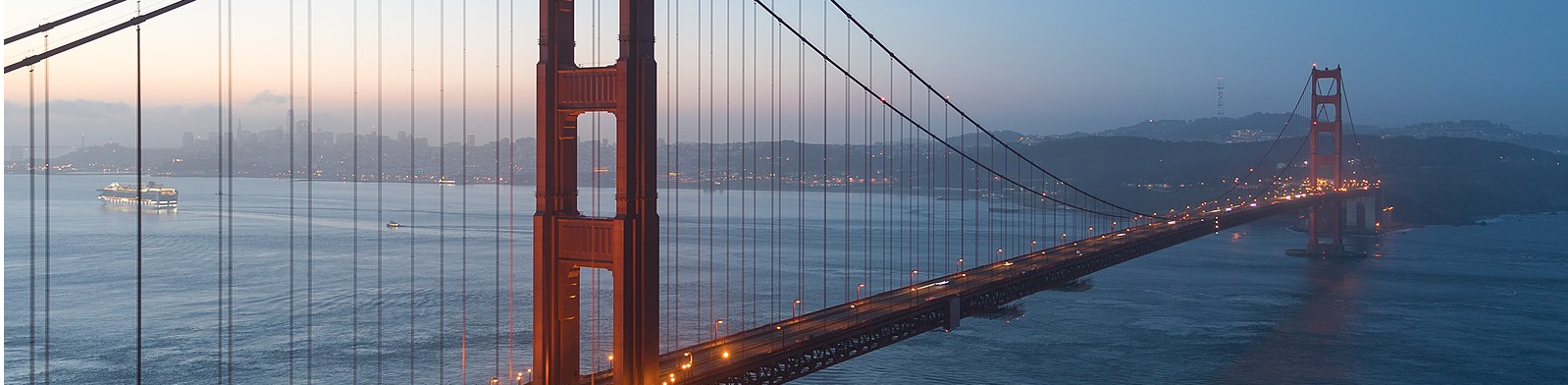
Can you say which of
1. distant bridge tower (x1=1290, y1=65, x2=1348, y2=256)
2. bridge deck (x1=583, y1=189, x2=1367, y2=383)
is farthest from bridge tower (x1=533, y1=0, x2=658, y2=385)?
distant bridge tower (x1=1290, y1=65, x2=1348, y2=256)

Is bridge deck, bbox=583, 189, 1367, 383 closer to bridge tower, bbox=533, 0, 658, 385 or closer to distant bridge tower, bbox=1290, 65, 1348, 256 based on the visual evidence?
bridge tower, bbox=533, 0, 658, 385

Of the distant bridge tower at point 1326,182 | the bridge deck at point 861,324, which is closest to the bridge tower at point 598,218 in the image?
the bridge deck at point 861,324

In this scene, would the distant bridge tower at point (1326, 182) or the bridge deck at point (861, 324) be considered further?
the distant bridge tower at point (1326, 182)

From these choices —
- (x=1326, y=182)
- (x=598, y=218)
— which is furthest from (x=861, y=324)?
(x=1326, y=182)

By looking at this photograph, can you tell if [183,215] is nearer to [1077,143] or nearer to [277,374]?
[277,374]

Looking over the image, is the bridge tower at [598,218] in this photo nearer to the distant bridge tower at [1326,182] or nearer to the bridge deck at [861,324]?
the bridge deck at [861,324]

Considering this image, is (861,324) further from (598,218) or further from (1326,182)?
(1326,182)
